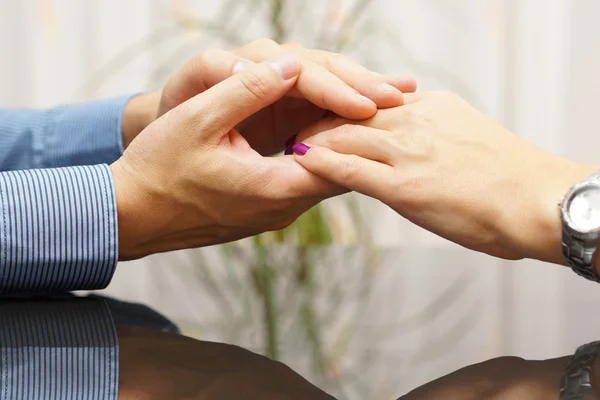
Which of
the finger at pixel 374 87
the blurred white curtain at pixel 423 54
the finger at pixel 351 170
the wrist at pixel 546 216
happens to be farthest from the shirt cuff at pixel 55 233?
the blurred white curtain at pixel 423 54

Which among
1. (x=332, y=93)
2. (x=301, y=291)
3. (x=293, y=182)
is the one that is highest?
(x=332, y=93)

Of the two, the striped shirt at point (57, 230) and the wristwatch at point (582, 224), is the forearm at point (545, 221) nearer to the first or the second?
the wristwatch at point (582, 224)

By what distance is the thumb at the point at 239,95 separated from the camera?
0.88 m

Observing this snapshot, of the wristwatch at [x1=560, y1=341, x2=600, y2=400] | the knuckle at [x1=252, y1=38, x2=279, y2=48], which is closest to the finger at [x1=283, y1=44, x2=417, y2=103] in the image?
the knuckle at [x1=252, y1=38, x2=279, y2=48]

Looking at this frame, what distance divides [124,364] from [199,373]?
0.20 feet

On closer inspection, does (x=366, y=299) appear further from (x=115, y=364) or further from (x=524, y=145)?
(x=115, y=364)

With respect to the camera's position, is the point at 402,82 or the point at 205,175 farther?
the point at 402,82

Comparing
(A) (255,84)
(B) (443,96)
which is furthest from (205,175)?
(B) (443,96)

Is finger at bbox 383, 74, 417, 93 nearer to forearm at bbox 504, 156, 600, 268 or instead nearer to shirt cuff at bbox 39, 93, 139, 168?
forearm at bbox 504, 156, 600, 268

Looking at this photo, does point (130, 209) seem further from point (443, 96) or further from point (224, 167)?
point (443, 96)

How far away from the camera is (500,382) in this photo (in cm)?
48

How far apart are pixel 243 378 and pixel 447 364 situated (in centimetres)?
16

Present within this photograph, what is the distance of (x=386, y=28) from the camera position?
→ 235cm

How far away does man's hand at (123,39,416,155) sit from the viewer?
3.20ft
